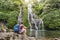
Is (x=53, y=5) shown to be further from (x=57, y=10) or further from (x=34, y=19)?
(x=34, y=19)

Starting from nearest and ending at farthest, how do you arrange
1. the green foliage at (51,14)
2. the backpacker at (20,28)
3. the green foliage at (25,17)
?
the backpacker at (20,28), the green foliage at (51,14), the green foliage at (25,17)

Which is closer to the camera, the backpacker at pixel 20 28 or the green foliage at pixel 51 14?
the backpacker at pixel 20 28

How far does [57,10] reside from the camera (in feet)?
91.2

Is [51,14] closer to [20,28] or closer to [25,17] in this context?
[25,17]

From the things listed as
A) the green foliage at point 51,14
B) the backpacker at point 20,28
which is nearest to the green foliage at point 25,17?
the green foliage at point 51,14

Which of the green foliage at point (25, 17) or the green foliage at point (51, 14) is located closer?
the green foliage at point (51, 14)

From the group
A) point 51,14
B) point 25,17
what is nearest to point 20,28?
point 51,14

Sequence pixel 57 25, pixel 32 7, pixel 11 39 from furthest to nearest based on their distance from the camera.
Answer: pixel 32 7
pixel 57 25
pixel 11 39

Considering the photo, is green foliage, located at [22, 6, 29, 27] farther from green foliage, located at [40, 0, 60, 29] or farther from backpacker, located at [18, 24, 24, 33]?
backpacker, located at [18, 24, 24, 33]

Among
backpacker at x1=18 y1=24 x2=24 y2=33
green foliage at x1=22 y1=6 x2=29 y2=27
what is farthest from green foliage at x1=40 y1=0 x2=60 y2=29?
backpacker at x1=18 y1=24 x2=24 y2=33

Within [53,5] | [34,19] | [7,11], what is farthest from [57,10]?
[7,11]

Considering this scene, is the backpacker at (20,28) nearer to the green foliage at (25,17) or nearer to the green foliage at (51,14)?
the green foliage at (51,14)

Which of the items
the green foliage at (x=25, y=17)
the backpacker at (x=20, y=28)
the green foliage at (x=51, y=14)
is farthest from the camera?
the green foliage at (x=25, y=17)

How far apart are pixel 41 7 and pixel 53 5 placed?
4.82ft
